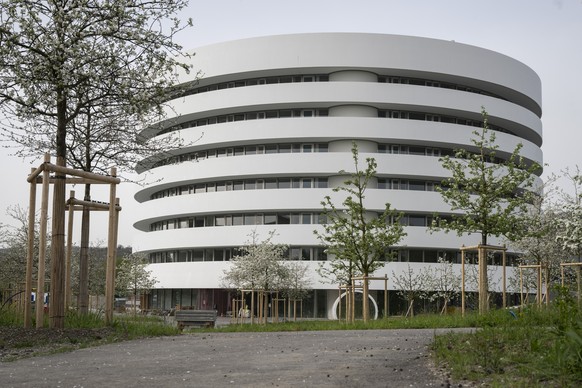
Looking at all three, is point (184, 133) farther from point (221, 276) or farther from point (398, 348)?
point (398, 348)

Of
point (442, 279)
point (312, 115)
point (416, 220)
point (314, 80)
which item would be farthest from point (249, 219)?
point (442, 279)

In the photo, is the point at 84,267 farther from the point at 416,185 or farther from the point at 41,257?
the point at 416,185

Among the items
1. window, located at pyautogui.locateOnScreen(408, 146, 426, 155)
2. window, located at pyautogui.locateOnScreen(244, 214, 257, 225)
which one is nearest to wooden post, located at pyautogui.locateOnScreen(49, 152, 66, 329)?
window, located at pyautogui.locateOnScreen(244, 214, 257, 225)

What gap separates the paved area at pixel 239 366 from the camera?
828 cm

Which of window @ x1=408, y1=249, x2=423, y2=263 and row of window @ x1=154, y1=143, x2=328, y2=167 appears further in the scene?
row of window @ x1=154, y1=143, x2=328, y2=167

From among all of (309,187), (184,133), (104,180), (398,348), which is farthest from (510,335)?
(184,133)

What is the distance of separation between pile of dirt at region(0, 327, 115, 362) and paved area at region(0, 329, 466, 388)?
61cm

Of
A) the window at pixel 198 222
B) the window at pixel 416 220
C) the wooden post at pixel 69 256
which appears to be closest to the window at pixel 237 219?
the window at pixel 198 222

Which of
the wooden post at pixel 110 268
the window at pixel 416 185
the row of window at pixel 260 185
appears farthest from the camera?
the window at pixel 416 185

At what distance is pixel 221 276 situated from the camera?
5388cm

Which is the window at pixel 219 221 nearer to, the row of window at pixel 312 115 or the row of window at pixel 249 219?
the row of window at pixel 249 219

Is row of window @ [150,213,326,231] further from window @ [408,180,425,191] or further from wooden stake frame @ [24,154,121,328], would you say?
wooden stake frame @ [24,154,121,328]

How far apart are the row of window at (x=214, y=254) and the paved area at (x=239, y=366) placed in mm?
39375

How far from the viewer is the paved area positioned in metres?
8.28
